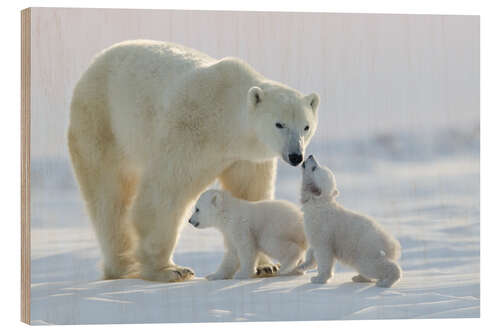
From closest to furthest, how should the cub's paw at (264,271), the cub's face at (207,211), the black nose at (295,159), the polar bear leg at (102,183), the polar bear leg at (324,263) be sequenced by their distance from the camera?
1. the black nose at (295,159)
2. the polar bear leg at (324,263)
3. the cub's face at (207,211)
4. the cub's paw at (264,271)
5. the polar bear leg at (102,183)

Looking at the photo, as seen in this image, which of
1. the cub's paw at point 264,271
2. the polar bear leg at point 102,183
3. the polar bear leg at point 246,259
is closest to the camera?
the polar bear leg at point 246,259

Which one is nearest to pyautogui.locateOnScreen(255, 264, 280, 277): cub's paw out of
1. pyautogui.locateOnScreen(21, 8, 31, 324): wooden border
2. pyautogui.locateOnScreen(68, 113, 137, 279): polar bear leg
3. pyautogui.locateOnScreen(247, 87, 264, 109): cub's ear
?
pyautogui.locateOnScreen(68, 113, 137, 279): polar bear leg

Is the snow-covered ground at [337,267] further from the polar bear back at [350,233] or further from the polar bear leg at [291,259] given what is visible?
the polar bear back at [350,233]

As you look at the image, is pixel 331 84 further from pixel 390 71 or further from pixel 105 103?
pixel 105 103

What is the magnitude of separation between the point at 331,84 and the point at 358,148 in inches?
21.9

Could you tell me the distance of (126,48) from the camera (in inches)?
309

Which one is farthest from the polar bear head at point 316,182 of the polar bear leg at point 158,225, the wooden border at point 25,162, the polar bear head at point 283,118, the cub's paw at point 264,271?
the wooden border at point 25,162

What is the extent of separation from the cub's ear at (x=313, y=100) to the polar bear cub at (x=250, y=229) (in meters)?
0.82

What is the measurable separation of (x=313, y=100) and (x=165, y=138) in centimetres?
121

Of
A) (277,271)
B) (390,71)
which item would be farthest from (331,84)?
(277,271)

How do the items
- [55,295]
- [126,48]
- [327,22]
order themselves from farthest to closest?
[126,48] < [327,22] < [55,295]

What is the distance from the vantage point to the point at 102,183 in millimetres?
7891

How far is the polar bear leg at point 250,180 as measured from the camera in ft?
25.2

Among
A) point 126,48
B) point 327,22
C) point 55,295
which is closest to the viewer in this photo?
point 55,295
